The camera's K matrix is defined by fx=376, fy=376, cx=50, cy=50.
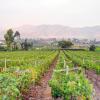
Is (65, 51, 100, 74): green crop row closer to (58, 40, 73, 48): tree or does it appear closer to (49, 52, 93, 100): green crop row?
(49, 52, 93, 100): green crop row

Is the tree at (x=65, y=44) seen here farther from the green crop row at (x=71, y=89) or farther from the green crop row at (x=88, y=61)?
the green crop row at (x=71, y=89)

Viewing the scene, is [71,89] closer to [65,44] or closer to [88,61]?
[88,61]

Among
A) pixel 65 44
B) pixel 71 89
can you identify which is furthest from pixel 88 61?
pixel 65 44

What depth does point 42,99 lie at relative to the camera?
1761 cm

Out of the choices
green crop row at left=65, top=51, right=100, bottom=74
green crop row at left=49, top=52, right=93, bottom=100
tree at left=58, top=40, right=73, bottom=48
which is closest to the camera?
green crop row at left=49, top=52, right=93, bottom=100

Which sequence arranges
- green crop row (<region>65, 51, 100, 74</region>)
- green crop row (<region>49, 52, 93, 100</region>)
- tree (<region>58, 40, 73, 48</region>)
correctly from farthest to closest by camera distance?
tree (<region>58, 40, 73, 48</region>), green crop row (<region>65, 51, 100, 74</region>), green crop row (<region>49, 52, 93, 100</region>)

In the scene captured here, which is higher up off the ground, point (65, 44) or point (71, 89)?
point (71, 89)

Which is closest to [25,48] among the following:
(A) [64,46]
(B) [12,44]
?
(B) [12,44]

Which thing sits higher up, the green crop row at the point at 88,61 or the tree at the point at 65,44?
the green crop row at the point at 88,61

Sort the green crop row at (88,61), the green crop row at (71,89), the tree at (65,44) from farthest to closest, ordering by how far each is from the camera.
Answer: the tree at (65,44), the green crop row at (88,61), the green crop row at (71,89)

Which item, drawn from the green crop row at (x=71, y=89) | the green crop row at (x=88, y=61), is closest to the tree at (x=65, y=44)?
the green crop row at (x=88, y=61)

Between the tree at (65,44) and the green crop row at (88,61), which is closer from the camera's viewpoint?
the green crop row at (88,61)

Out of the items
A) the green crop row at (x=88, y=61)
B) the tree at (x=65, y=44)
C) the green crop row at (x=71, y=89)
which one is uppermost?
the green crop row at (x=71, y=89)

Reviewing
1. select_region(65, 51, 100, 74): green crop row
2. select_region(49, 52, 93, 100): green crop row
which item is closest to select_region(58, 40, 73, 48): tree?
select_region(65, 51, 100, 74): green crop row
